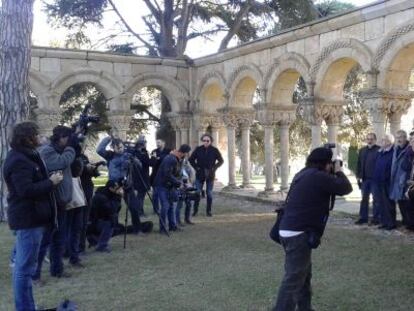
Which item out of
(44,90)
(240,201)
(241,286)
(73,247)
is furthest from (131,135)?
(241,286)

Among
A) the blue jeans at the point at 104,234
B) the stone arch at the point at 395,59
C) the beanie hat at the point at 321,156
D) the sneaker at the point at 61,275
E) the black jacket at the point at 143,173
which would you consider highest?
the stone arch at the point at 395,59

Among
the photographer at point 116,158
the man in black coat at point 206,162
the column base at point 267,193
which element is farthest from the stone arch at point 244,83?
the photographer at point 116,158

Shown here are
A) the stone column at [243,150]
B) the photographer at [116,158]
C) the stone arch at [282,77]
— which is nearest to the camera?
the photographer at [116,158]

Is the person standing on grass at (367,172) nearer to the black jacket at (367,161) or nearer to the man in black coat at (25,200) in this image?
the black jacket at (367,161)

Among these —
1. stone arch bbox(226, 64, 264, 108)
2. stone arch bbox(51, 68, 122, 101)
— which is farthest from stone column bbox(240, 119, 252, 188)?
stone arch bbox(51, 68, 122, 101)

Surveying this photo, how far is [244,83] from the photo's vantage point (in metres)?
13.8

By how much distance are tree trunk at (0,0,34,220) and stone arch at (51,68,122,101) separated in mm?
4038

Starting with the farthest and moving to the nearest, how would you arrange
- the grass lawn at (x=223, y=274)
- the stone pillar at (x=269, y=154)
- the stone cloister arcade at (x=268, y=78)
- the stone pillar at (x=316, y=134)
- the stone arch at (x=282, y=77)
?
the stone pillar at (x=269, y=154) → the stone arch at (x=282, y=77) → the stone pillar at (x=316, y=134) → the stone cloister arcade at (x=268, y=78) → the grass lawn at (x=223, y=274)

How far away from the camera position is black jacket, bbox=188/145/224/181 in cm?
1051

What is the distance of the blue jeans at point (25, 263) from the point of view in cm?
412

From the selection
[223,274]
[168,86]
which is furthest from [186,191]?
[168,86]

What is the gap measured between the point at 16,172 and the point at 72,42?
15.8 metres

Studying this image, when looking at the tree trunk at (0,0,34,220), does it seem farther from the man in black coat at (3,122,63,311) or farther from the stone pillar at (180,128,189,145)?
the stone pillar at (180,128,189,145)

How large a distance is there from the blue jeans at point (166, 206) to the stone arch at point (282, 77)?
4776mm
